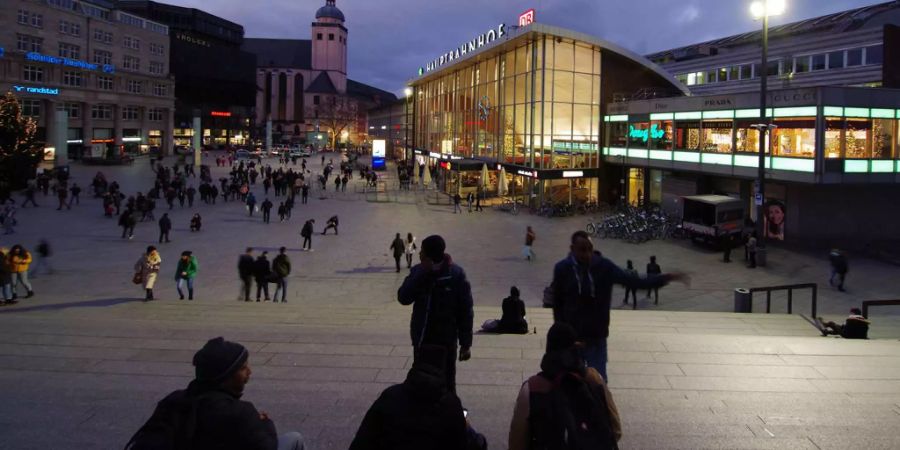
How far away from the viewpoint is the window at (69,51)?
68250 mm

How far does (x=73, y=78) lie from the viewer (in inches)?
2778

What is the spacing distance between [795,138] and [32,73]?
68.3 metres

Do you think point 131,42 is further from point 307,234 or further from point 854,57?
point 854,57

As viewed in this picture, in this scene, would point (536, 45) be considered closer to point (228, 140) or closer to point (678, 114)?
point (678, 114)

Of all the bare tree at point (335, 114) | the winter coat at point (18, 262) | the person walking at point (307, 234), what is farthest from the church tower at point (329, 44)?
the winter coat at point (18, 262)

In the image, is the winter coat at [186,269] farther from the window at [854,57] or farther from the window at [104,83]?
the window at [104,83]

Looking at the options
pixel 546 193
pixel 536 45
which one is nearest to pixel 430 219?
pixel 546 193

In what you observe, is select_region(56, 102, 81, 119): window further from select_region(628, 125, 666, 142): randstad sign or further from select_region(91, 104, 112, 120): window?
select_region(628, 125, 666, 142): randstad sign

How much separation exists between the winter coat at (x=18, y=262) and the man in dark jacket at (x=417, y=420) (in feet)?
42.9

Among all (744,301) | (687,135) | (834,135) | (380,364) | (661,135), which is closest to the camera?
(380,364)

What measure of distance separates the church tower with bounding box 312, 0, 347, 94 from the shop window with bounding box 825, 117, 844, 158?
128464mm

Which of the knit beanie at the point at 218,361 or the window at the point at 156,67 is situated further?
the window at the point at 156,67

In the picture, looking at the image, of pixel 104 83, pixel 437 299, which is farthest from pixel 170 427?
pixel 104 83

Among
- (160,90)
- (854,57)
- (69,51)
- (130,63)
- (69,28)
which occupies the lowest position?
(854,57)
